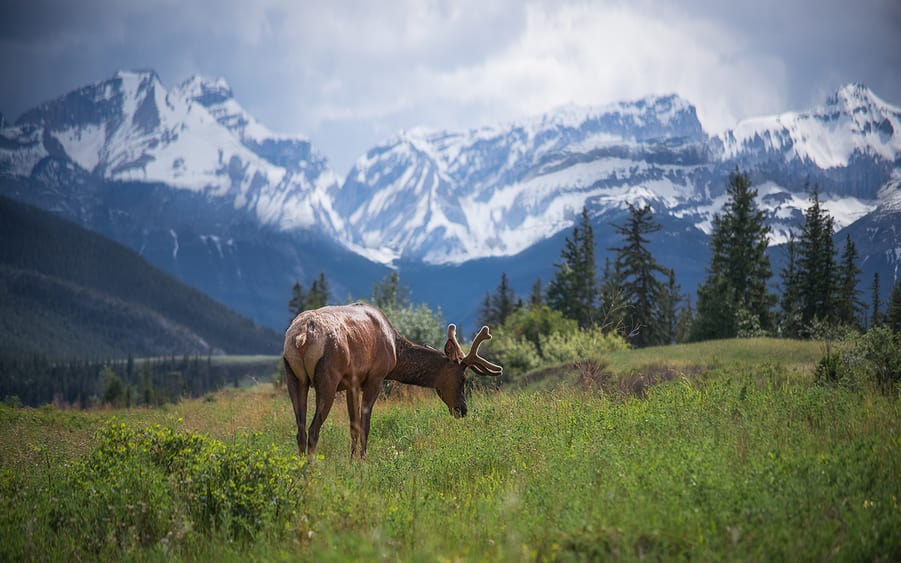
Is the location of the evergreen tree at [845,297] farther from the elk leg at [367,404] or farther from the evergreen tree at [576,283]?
the elk leg at [367,404]

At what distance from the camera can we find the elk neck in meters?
12.1

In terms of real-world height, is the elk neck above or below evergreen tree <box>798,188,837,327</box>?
below

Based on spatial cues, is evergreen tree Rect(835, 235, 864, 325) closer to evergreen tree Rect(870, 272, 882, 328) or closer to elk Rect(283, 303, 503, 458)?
evergreen tree Rect(870, 272, 882, 328)

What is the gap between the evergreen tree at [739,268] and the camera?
5775 cm

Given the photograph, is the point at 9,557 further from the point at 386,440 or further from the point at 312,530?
the point at 386,440

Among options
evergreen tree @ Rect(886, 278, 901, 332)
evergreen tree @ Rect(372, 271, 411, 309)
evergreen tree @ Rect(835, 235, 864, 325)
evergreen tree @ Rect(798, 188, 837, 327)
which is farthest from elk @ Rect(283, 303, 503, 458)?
evergreen tree @ Rect(798, 188, 837, 327)

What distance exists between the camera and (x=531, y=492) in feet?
22.8

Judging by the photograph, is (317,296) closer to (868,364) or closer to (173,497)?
(868,364)

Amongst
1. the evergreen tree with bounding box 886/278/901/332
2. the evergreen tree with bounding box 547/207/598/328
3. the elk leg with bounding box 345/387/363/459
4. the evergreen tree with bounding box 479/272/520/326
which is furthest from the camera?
Answer: the evergreen tree with bounding box 479/272/520/326

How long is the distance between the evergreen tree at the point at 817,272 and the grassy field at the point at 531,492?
54.1 meters

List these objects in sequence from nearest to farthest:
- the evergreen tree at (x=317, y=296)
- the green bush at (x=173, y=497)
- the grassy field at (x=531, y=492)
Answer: the grassy field at (x=531, y=492) < the green bush at (x=173, y=497) < the evergreen tree at (x=317, y=296)

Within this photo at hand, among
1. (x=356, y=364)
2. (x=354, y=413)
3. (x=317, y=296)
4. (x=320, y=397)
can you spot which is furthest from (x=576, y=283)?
(x=320, y=397)

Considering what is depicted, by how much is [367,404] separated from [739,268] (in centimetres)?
5372

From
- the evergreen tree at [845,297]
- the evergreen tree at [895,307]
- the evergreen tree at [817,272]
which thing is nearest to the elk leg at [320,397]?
the evergreen tree at [895,307]
